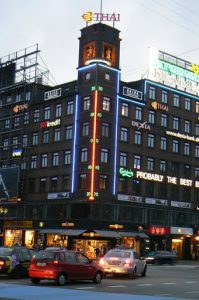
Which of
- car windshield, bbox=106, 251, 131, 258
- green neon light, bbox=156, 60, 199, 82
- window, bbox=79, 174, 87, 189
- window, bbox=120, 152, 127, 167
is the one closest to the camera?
car windshield, bbox=106, 251, 131, 258

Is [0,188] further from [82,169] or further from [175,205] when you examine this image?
[175,205]

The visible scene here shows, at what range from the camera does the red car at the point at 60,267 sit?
2383 cm

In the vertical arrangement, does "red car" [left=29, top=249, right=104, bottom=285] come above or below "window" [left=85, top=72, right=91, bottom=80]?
below

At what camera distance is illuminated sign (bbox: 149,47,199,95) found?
75.9m

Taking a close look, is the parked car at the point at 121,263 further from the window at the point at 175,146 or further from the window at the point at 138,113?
the window at the point at 175,146

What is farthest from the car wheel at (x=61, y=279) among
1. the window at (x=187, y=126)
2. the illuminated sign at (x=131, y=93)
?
the window at (x=187, y=126)

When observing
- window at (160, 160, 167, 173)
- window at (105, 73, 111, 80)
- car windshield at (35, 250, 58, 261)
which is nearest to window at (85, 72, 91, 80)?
window at (105, 73, 111, 80)

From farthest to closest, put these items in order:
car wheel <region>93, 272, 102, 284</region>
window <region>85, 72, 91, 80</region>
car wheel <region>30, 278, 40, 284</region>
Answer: window <region>85, 72, 91, 80</region> → car wheel <region>93, 272, 102, 284</region> → car wheel <region>30, 278, 40, 284</region>

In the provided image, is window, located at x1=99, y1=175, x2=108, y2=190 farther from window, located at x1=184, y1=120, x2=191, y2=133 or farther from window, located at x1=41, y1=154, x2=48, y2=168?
window, located at x1=184, y1=120, x2=191, y2=133

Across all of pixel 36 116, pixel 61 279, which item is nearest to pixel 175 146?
pixel 36 116

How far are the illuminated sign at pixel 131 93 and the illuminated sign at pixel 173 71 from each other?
334 cm

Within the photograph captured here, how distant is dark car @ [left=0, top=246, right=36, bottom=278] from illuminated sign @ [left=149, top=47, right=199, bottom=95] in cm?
5098

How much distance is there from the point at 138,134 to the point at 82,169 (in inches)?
377

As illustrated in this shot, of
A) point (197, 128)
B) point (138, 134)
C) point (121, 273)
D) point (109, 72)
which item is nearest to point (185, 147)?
point (197, 128)
